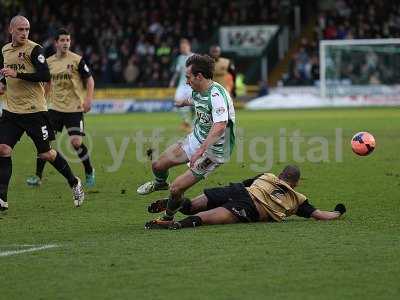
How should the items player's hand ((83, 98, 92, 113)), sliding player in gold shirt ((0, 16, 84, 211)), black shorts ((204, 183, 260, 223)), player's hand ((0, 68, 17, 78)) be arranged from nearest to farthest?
black shorts ((204, 183, 260, 223)) → player's hand ((0, 68, 17, 78)) → sliding player in gold shirt ((0, 16, 84, 211)) → player's hand ((83, 98, 92, 113))

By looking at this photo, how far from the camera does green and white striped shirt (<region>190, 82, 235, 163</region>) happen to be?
10109 mm

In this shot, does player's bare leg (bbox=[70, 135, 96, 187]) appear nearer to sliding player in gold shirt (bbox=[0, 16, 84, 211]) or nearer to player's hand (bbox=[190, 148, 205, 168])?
sliding player in gold shirt (bbox=[0, 16, 84, 211])

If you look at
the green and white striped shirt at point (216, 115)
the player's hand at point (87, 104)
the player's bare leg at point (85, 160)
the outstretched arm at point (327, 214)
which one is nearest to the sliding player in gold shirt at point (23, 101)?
the player's hand at point (87, 104)

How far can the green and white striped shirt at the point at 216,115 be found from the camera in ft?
33.2

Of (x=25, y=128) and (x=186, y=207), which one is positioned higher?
(x=25, y=128)

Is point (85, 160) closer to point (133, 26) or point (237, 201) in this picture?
point (237, 201)

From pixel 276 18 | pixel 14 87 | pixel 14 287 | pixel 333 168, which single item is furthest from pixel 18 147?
pixel 276 18

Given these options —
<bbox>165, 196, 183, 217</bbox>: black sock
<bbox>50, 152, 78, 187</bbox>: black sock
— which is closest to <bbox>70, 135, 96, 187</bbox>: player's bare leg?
<bbox>50, 152, 78, 187</bbox>: black sock

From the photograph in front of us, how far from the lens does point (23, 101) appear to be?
1216cm

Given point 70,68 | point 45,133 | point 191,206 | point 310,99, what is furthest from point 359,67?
point 191,206

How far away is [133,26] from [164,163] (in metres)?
36.5

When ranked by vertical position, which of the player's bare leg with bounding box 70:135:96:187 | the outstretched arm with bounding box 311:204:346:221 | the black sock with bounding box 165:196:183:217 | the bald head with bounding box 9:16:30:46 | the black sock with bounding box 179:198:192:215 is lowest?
the player's bare leg with bounding box 70:135:96:187

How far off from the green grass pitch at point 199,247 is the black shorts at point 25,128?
0.86 meters

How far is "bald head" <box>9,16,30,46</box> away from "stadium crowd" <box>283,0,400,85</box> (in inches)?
1111
